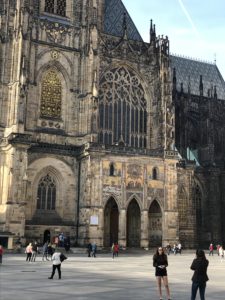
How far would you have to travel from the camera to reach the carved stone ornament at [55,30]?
43156mm

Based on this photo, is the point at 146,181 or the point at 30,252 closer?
the point at 30,252

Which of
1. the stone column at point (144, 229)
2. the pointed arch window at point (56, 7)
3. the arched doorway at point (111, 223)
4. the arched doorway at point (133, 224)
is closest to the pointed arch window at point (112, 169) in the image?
the arched doorway at point (111, 223)

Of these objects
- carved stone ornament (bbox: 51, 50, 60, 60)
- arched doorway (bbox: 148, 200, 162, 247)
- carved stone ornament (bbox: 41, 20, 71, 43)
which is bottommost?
arched doorway (bbox: 148, 200, 162, 247)

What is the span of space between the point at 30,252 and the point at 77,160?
16321 millimetres

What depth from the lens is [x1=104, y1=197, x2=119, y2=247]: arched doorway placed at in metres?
41.9

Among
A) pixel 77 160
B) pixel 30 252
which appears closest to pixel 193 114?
pixel 77 160

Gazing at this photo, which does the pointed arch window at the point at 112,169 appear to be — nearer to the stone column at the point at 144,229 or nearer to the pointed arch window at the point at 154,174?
the pointed arch window at the point at 154,174

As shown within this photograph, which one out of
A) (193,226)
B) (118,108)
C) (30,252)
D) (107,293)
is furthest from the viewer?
(193,226)

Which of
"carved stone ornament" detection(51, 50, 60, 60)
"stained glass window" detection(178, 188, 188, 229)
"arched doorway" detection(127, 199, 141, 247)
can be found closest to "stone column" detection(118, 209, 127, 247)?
"arched doorway" detection(127, 199, 141, 247)

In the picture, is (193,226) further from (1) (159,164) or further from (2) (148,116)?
(2) (148,116)

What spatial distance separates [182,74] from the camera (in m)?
61.6

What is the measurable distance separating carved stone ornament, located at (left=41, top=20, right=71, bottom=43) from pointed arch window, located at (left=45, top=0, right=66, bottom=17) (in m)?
1.59

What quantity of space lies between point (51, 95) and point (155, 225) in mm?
15710

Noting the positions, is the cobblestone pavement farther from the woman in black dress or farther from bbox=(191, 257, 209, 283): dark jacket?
bbox=(191, 257, 209, 283): dark jacket
